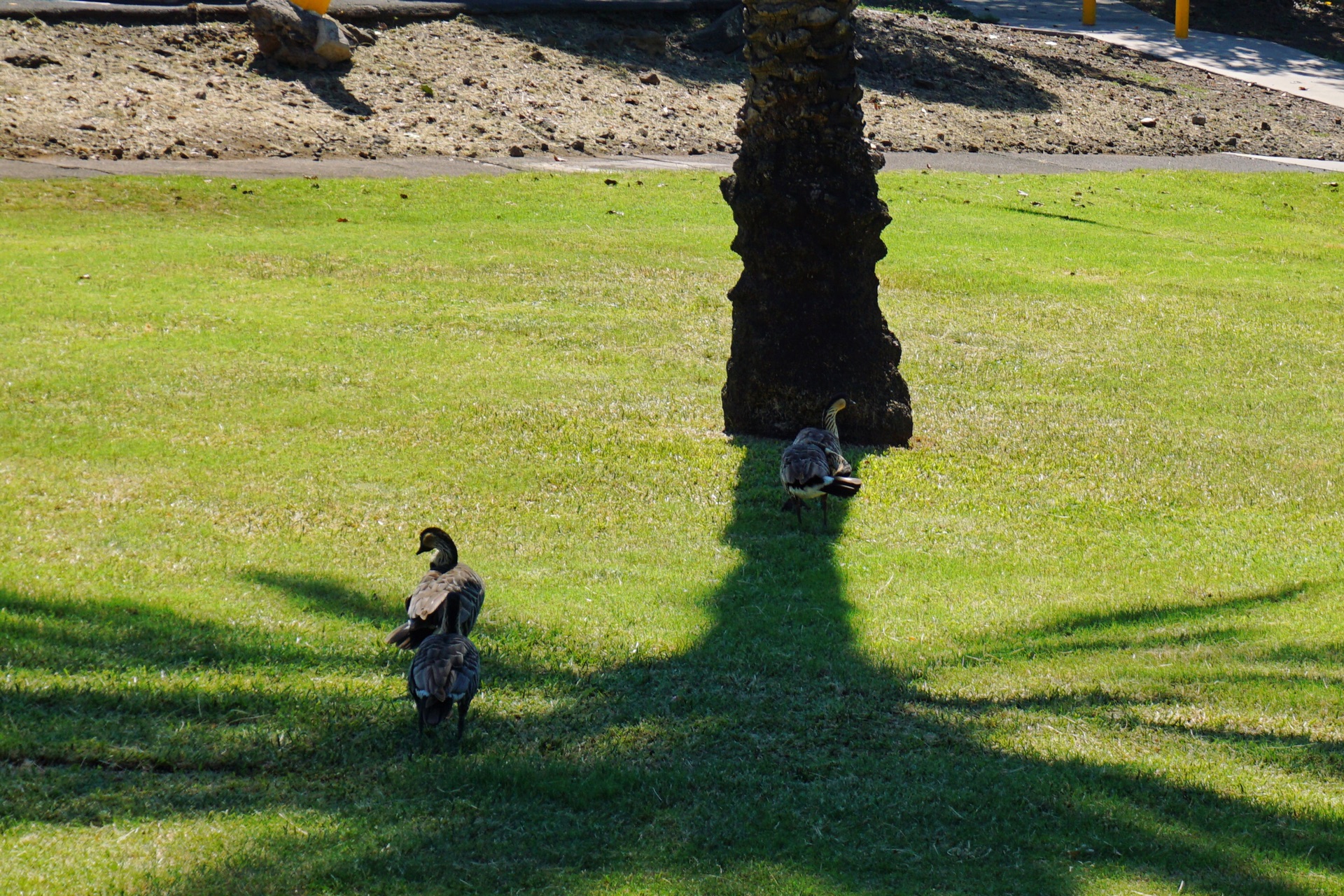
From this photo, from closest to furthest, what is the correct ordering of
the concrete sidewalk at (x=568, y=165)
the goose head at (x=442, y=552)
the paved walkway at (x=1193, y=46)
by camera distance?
the goose head at (x=442, y=552) < the concrete sidewalk at (x=568, y=165) < the paved walkway at (x=1193, y=46)

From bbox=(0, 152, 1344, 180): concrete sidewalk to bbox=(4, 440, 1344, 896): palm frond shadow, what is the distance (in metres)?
12.4

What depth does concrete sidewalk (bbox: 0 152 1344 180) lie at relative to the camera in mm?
16297

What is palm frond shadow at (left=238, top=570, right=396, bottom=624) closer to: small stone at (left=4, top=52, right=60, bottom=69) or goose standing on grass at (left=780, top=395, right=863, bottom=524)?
goose standing on grass at (left=780, top=395, right=863, bottom=524)

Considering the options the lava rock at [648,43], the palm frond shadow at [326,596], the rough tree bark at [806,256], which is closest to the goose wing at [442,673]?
the palm frond shadow at [326,596]

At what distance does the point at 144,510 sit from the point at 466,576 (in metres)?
A: 2.67

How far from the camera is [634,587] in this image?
689cm

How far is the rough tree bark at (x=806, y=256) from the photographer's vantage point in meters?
9.12

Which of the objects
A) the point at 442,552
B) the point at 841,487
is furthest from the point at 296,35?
the point at 442,552

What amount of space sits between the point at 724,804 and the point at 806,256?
5.31m

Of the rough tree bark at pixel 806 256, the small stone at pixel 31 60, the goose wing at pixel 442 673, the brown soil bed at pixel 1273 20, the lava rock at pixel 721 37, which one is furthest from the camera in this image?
the brown soil bed at pixel 1273 20

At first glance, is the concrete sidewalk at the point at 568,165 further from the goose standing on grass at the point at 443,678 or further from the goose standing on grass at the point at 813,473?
the goose standing on grass at the point at 443,678

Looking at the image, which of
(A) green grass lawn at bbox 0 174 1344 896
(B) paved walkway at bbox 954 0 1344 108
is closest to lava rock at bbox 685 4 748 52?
(B) paved walkway at bbox 954 0 1344 108

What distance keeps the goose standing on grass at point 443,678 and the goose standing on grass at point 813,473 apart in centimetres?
280

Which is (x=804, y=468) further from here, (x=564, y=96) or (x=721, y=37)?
(x=721, y=37)
